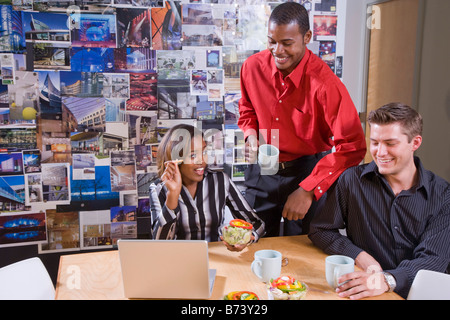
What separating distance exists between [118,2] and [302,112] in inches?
57.7

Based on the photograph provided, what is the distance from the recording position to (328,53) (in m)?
3.07

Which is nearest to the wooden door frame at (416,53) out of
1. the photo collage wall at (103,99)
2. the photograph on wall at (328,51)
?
the photograph on wall at (328,51)

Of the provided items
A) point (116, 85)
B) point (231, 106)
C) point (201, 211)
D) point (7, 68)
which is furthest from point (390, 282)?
point (7, 68)

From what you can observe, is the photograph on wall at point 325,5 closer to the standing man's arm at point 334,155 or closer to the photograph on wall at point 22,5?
the standing man's arm at point 334,155

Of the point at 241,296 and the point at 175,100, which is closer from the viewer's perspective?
the point at 241,296

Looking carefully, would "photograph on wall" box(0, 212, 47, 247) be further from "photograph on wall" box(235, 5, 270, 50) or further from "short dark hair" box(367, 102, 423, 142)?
"short dark hair" box(367, 102, 423, 142)

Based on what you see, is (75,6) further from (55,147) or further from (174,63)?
(55,147)

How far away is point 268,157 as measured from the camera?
206cm

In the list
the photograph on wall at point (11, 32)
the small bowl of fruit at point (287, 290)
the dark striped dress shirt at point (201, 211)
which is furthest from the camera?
the photograph on wall at point (11, 32)

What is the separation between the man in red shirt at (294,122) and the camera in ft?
6.14

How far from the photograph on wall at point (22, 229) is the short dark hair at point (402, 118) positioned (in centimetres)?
Answer: 223

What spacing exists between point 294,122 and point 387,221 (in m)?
0.72

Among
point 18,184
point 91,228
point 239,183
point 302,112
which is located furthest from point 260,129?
point 18,184
